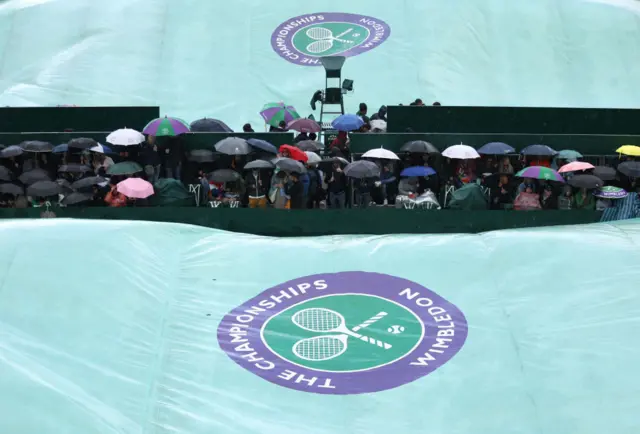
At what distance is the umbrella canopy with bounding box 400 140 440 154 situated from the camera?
47.1 ft

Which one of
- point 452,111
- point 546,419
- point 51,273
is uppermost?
point 452,111

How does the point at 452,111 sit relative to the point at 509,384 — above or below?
above

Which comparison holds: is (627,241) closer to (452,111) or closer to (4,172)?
(452,111)

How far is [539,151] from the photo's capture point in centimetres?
1469

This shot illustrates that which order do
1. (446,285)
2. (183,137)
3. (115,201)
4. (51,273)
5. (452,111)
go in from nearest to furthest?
(51,273)
(446,285)
(115,201)
(183,137)
(452,111)

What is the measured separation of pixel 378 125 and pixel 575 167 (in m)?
4.89

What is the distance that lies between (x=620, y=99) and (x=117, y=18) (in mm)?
12739

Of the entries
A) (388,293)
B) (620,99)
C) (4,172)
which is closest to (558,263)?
(388,293)

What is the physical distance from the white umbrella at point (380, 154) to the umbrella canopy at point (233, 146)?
1.89 metres

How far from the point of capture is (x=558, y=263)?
1100cm

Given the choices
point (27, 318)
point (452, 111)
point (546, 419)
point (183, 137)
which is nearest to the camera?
point (546, 419)

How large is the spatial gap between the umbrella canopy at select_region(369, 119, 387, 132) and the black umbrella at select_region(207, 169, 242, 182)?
14.0 feet

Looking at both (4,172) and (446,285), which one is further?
(4,172)

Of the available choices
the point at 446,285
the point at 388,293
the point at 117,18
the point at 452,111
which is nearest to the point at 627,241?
the point at 446,285
